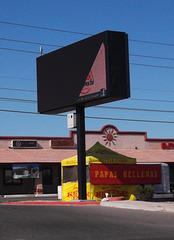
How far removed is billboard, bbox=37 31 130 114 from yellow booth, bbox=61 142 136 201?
3.22 m

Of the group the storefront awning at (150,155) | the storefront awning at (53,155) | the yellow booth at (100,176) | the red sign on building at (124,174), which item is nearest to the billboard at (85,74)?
the yellow booth at (100,176)

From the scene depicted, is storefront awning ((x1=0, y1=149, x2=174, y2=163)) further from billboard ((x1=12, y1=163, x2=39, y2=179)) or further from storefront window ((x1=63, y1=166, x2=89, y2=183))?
storefront window ((x1=63, y1=166, x2=89, y2=183))

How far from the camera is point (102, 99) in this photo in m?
23.6

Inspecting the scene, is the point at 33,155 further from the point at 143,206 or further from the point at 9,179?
the point at 143,206

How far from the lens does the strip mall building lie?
42719 mm

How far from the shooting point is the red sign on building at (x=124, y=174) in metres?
26.4

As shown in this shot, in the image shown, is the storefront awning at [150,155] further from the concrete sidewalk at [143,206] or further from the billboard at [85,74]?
the concrete sidewalk at [143,206]

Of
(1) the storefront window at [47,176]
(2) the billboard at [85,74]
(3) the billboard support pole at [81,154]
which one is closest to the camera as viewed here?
(2) the billboard at [85,74]

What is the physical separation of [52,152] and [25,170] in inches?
139

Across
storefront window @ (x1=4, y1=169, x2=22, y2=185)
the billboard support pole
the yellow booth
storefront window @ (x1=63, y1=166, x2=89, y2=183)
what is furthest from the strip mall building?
the billboard support pole

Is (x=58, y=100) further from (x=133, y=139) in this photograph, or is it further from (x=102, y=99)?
(x=133, y=139)

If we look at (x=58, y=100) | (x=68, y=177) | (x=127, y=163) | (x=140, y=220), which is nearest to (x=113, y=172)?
(x=127, y=163)

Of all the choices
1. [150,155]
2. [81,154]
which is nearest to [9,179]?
[150,155]

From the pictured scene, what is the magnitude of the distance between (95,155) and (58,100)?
12.4 feet
